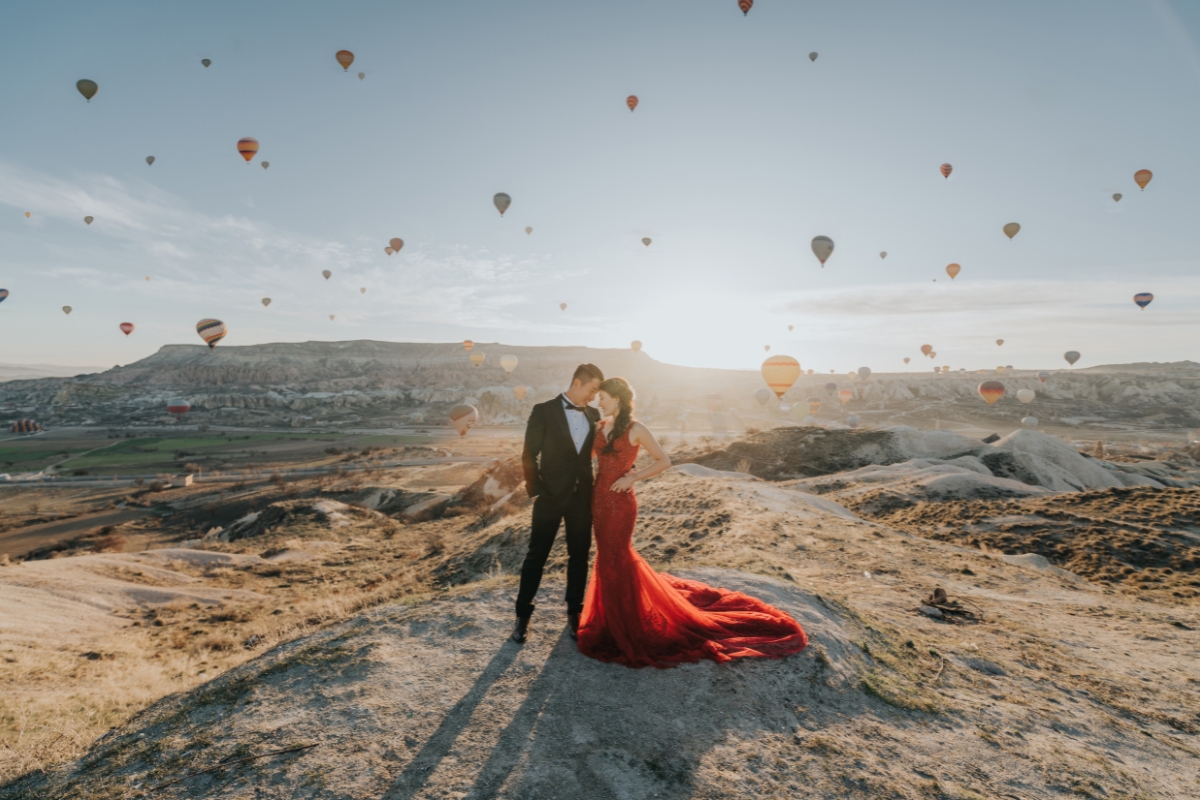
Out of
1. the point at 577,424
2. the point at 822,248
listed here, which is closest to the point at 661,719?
the point at 577,424

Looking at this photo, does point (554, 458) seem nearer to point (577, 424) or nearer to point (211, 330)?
point (577, 424)

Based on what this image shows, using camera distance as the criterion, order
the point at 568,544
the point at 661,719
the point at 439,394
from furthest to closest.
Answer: the point at 439,394, the point at 568,544, the point at 661,719

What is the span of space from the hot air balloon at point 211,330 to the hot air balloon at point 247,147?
611 inches

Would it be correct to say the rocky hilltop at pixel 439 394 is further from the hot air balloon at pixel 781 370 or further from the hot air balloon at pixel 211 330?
the hot air balloon at pixel 211 330

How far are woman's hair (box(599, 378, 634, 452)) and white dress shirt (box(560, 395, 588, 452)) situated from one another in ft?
0.73

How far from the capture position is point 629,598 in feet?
15.5

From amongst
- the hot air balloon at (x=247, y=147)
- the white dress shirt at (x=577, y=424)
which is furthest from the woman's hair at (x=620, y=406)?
the hot air balloon at (x=247, y=147)

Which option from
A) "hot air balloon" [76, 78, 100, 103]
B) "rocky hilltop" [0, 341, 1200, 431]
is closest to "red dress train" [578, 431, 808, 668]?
"hot air balloon" [76, 78, 100, 103]

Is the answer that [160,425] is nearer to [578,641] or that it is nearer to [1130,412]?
[578,641]

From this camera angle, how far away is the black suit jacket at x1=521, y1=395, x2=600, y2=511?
15.2 ft

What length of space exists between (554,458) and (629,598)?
1421 mm

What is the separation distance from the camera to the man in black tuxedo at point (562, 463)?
4633 mm

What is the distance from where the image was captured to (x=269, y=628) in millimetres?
8844

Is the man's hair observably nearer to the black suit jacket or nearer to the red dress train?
the black suit jacket
